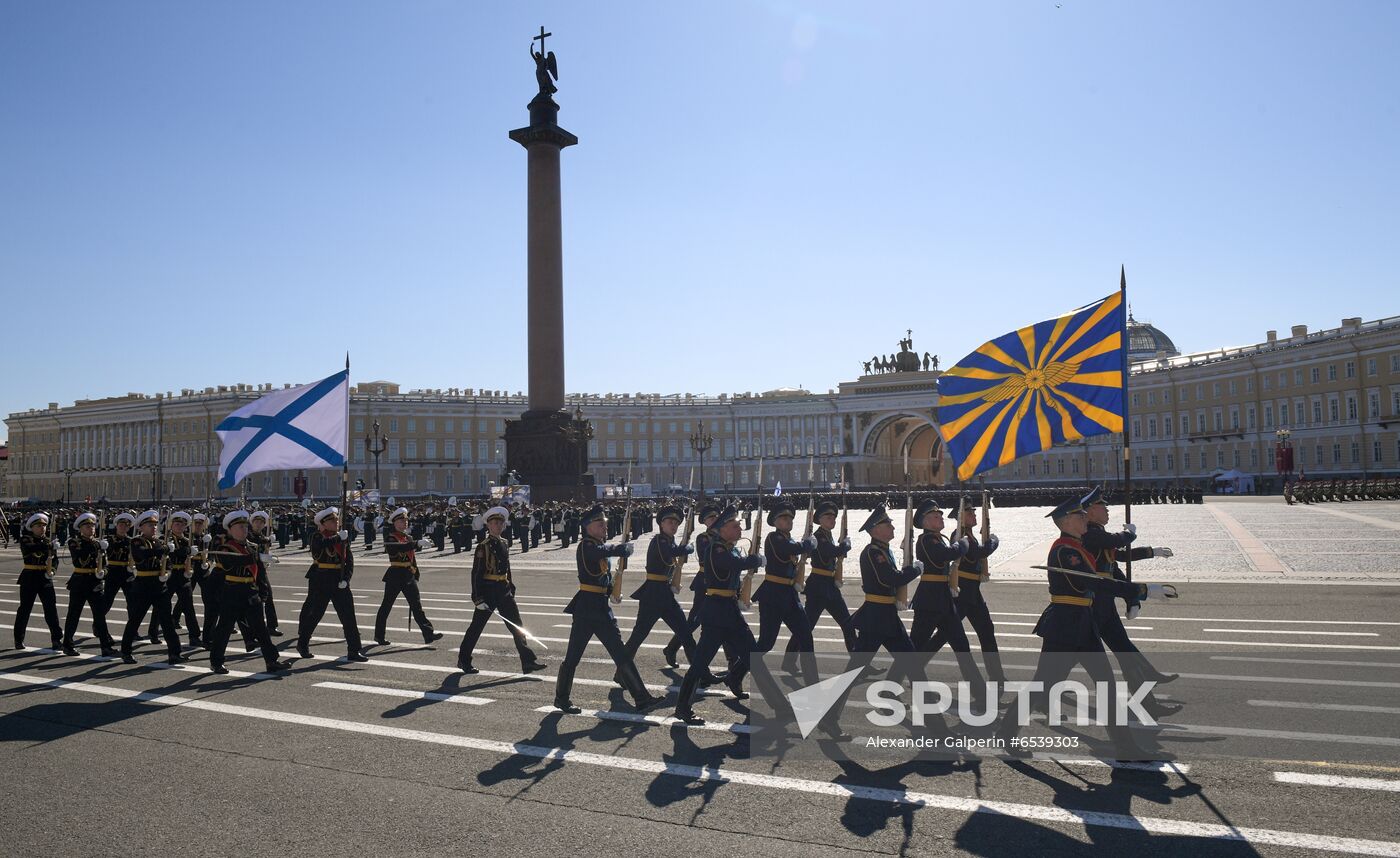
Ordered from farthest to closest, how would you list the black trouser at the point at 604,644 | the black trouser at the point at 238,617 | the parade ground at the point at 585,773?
the black trouser at the point at 238,617 → the black trouser at the point at 604,644 → the parade ground at the point at 585,773

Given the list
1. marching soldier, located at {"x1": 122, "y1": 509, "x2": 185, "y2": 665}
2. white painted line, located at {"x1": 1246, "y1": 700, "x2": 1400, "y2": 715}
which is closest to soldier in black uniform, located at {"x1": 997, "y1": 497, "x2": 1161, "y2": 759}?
white painted line, located at {"x1": 1246, "y1": 700, "x2": 1400, "y2": 715}

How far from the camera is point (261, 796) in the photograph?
6059mm

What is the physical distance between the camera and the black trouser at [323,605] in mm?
11211

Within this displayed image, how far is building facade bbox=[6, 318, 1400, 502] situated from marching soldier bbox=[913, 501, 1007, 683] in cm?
6478

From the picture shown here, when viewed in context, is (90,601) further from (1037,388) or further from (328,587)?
(1037,388)

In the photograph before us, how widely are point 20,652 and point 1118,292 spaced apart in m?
13.9

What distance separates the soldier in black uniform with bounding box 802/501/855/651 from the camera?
8859mm

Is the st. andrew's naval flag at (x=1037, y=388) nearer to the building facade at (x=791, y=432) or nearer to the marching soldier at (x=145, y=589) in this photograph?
the marching soldier at (x=145, y=589)

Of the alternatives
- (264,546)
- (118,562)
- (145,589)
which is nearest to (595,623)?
(264,546)

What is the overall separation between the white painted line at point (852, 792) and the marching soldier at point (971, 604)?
2.24 metres

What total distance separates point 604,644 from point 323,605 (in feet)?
15.8

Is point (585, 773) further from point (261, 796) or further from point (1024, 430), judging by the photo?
point (1024, 430)

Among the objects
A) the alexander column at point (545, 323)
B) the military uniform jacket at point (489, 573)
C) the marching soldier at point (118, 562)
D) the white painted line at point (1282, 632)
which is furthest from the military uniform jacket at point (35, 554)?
the alexander column at point (545, 323)

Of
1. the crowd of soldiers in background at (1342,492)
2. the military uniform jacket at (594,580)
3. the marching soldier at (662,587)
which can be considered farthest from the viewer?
the crowd of soldiers in background at (1342,492)
